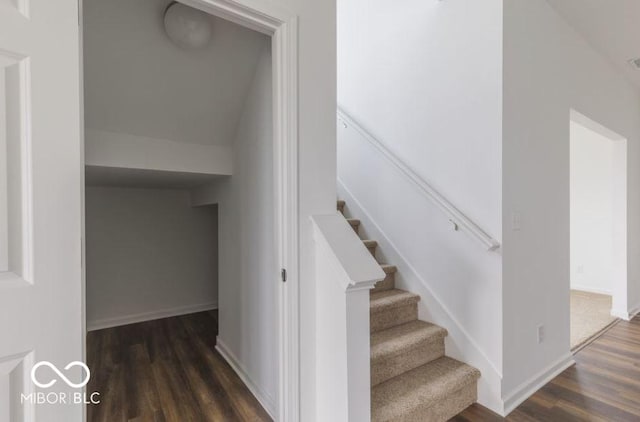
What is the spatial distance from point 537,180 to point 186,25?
2361 millimetres

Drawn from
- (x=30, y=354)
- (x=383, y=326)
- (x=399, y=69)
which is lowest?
(x=383, y=326)

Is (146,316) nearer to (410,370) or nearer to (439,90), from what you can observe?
(410,370)

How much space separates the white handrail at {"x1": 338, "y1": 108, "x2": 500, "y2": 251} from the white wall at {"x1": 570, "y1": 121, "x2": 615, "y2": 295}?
137 inches

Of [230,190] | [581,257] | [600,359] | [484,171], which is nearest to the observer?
[484,171]

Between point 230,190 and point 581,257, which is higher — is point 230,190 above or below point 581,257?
above

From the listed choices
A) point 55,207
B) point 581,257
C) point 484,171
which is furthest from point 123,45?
point 581,257

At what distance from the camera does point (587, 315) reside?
11.8ft

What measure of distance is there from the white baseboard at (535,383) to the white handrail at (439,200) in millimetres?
941

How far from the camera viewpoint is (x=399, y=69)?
2602 millimetres

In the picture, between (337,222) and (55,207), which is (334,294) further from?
(55,207)

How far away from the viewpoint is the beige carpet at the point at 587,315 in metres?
3.04

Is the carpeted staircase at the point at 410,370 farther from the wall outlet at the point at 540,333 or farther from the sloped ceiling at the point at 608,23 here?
the sloped ceiling at the point at 608,23

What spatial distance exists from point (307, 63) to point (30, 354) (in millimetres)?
1441

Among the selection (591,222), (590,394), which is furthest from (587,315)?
(590,394)
